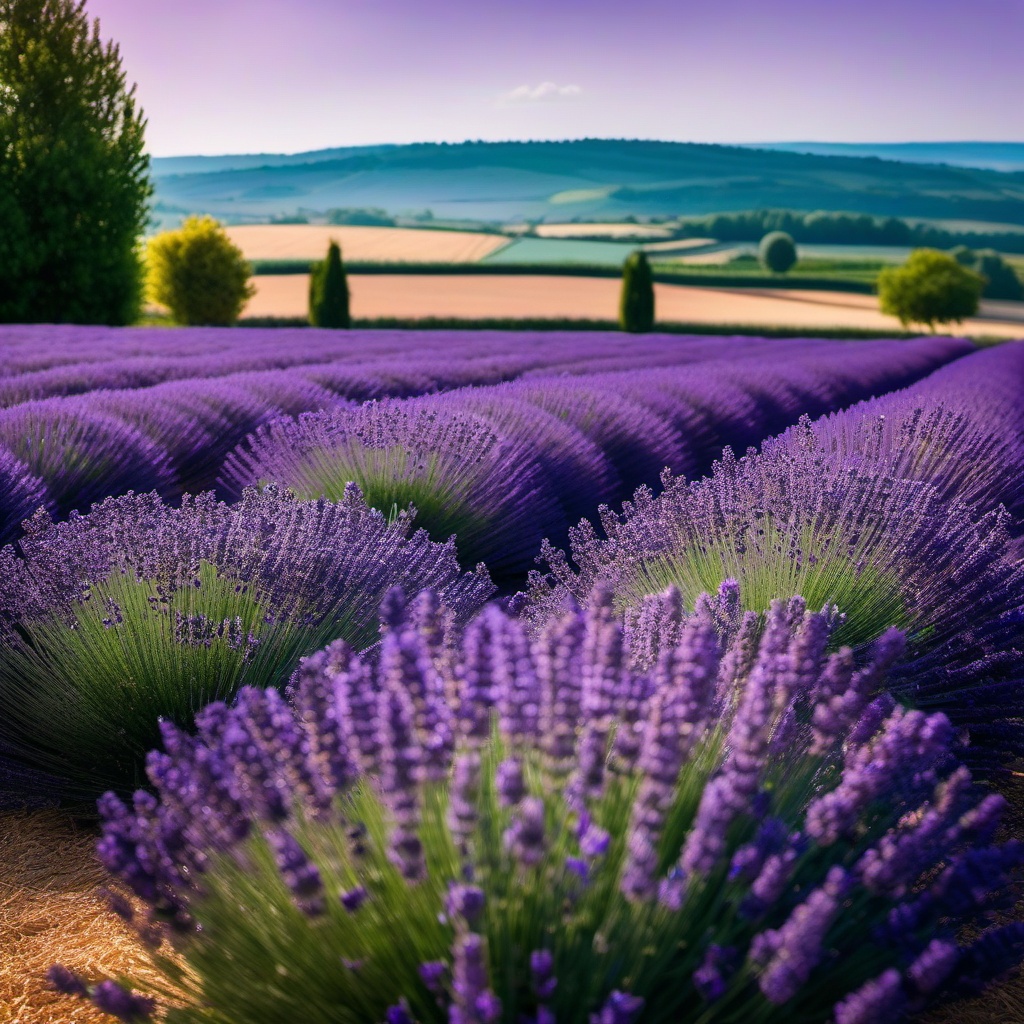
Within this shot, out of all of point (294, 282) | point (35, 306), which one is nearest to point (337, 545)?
point (35, 306)

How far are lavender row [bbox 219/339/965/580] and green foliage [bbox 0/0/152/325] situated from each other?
61.2 ft

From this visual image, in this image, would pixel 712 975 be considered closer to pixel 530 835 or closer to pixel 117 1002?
pixel 530 835

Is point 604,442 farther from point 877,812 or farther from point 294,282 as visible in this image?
point 294,282

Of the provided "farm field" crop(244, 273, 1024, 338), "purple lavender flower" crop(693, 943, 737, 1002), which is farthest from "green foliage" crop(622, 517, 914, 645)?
"farm field" crop(244, 273, 1024, 338)

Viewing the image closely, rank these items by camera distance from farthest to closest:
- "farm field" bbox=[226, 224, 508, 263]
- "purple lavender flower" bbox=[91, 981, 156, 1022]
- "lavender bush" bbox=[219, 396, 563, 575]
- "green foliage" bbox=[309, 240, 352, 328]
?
"farm field" bbox=[226, 224, 508, 263]
"green foliage" bbox=[309, 240, 352, 328]
"lavender bush" bbox=[219, 396, 563, 575]
"purple lavender flower" bbox=[91, 981, 156, 1022]

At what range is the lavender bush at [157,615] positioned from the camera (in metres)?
2.34

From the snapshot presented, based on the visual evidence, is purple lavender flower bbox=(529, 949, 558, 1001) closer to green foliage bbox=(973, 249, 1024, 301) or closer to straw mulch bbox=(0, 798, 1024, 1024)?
straw mulch bbox=(0, 798, 1024, 1024)

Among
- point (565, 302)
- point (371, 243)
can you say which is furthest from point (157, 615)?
point (371, 243)

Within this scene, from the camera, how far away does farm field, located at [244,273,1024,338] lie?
1180 inches

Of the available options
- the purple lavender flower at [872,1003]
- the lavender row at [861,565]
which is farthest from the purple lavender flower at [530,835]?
the lavender row at [861,565]

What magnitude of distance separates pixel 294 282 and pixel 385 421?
33.7 m

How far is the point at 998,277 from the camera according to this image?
4484 centimetres

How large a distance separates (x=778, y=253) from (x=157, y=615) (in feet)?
149

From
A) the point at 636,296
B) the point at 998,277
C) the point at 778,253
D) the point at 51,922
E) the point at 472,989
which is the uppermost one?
the point at 778,253
